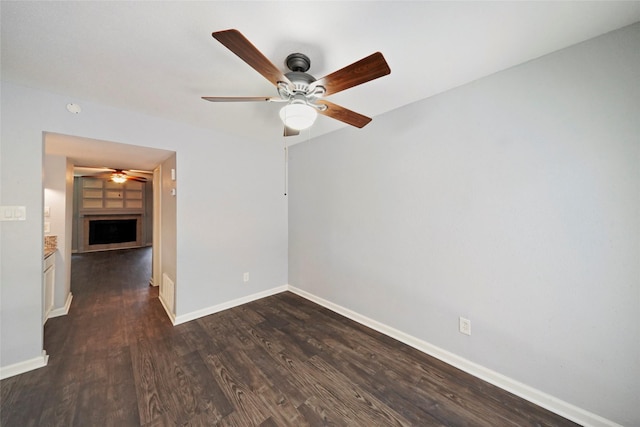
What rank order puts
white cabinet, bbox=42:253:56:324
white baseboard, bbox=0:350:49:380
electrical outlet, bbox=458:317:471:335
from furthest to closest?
white cabinet, bbox=42:253:56:324, electrical outlet, bbox=458:317:471:335, white baseboard, bbox=0:350:49:380

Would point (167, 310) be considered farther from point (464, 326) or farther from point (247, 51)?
point (464, 326)

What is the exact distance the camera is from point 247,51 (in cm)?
104

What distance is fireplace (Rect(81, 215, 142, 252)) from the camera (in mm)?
6570

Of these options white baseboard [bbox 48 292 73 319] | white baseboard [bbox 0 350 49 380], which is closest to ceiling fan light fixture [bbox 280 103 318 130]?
white baseboard [bbox 0 350 49 380]

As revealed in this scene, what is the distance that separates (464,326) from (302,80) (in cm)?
225

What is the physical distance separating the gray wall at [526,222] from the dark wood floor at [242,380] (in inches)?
13.9

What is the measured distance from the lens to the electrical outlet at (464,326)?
1812mm

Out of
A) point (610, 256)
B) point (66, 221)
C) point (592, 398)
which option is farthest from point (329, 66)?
point (66, 221)

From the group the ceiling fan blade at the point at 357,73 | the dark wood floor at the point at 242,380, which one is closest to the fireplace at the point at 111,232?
the dark wood floor at the point at 242,380

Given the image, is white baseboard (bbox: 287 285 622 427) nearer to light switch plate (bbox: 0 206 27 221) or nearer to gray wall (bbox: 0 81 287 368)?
gray wall (bbox: 0 81 287 368)

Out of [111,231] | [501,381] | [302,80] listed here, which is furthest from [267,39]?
[111,231]

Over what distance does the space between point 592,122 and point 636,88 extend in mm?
208

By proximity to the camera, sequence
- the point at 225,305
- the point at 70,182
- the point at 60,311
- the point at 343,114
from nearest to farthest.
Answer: the point at 343,114 → the point at 60,311 → the point at 225,305 → the point at 70,182

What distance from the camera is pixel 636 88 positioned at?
1.23m
